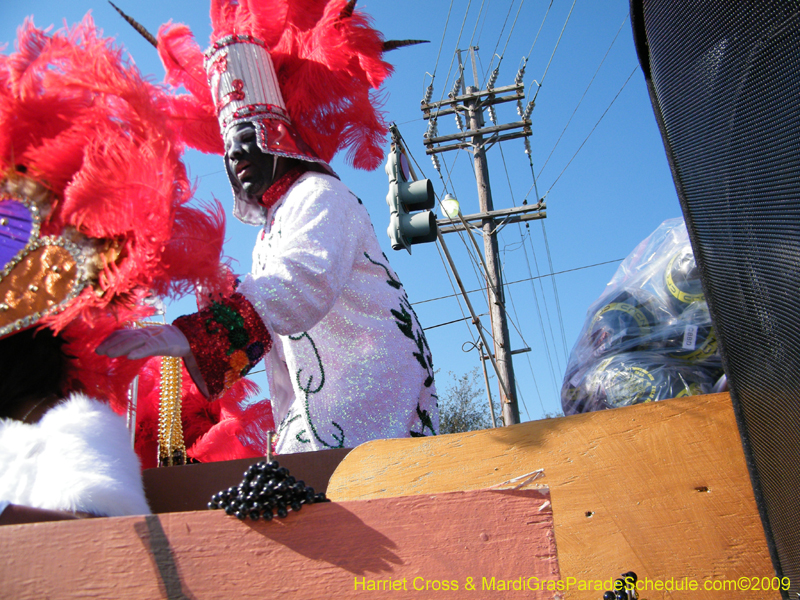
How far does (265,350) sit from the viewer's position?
1.64m

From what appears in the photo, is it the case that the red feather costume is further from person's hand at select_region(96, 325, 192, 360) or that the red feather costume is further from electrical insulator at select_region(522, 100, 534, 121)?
electrical insulator at select_region(522, 100, 534, 121)

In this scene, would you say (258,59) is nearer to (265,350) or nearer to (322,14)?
(322,14)

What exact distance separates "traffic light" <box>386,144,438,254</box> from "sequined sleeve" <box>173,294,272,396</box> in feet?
16.5

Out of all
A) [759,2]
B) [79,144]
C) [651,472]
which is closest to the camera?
[759,2]

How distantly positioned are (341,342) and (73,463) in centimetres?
92

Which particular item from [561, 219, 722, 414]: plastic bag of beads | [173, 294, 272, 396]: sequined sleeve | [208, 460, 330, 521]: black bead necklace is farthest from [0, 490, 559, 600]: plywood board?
[561, 219, 722, 414]: plastic bag of beads

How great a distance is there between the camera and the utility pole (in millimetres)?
10773

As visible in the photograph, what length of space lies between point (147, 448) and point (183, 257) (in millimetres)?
1507

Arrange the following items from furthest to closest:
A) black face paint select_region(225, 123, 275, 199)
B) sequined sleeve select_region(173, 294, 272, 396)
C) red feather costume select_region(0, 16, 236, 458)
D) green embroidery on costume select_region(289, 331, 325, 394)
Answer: black face paint select_region(225, 123, 275, 199) < green embroidery on costume select_region(289, 331, 325, 394) < sequined sleeve select_region(173, 294, 272, 396) < red feather costume select_region(0, 16, 236, 458)

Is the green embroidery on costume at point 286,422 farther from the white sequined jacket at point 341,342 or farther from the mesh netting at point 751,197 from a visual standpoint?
the mesh netting at point 751,197

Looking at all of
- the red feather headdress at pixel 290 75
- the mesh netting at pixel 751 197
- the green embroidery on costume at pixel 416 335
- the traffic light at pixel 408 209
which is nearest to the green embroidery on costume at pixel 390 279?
the green embroidery on costume at pixel 416 335

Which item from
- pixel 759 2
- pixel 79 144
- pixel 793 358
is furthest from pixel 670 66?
pixel 79 144

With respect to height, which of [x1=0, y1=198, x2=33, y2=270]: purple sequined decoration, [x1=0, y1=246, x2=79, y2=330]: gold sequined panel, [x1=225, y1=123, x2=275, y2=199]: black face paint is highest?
[x1=225, y1=123, x2=275, y2=199]: black face paint

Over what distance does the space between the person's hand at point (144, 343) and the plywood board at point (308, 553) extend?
46cm
